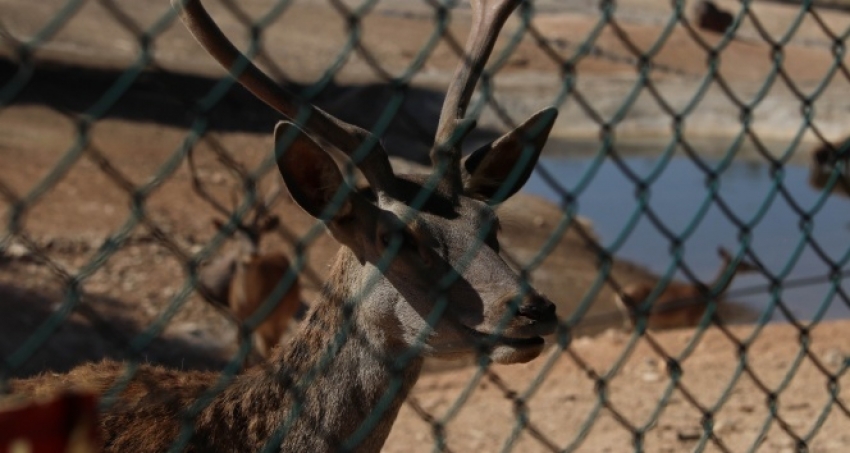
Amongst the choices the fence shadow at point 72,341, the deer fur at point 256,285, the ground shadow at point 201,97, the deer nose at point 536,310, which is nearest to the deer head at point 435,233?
the deer nose at point 536,310

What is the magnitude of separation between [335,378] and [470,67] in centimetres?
92

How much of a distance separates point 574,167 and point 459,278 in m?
12.2

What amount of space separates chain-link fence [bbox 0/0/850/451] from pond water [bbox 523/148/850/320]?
0.16ft

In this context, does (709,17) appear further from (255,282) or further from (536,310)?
(536,310)

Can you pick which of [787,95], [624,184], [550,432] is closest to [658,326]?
[624,184]

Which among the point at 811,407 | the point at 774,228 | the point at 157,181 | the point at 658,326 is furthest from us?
the point at 774,228

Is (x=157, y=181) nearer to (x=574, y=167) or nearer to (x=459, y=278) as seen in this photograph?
(x=459, y=278)

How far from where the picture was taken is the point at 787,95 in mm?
17922

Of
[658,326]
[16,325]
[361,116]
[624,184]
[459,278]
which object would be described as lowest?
[459,278]

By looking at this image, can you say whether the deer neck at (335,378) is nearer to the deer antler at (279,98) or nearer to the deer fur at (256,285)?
the deer antler at (279,98)

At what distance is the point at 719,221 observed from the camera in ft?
44.8

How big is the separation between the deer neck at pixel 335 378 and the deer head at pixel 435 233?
0.10ft

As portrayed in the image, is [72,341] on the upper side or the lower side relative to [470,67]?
upper

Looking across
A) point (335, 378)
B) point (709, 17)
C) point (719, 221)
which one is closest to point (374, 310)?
point (335, 378)
